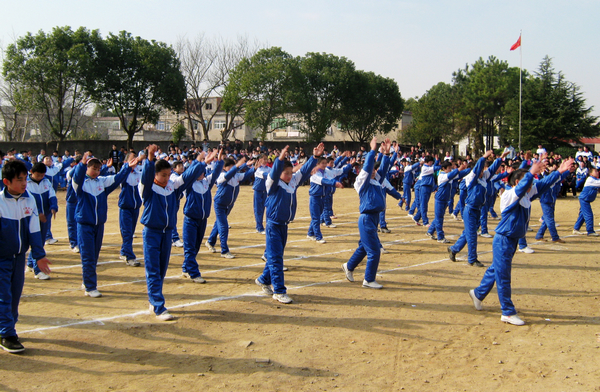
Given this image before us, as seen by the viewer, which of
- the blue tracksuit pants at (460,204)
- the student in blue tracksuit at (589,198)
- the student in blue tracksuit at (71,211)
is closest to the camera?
the student in blue tracksuit at (71,211)

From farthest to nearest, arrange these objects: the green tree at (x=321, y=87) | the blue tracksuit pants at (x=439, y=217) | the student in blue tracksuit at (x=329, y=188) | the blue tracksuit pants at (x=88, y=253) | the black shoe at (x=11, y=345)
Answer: the green tree at (x=321, y=87)
the student in blue tracksuit at (x=329, y=188)
the blue tracksuit pants at (x=439, y=217)
the blue tracksuit pants at (x=88, y=253)
the black shoe at (x=11, y=345)

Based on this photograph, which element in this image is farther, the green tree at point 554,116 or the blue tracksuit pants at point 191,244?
the green tree at point 554,116

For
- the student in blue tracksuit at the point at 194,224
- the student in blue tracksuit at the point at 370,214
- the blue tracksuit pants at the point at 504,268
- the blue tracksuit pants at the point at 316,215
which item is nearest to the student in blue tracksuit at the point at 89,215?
the student in blue tracksuit at the point at 194,224

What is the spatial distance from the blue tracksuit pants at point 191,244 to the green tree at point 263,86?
29442 millimetres

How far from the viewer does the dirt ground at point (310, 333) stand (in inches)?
187

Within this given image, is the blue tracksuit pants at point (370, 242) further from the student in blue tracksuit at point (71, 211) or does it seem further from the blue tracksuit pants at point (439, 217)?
the student in blue tracksuit at point (71, 211)

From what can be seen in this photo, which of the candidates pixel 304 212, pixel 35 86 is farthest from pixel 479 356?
pixel 35 86

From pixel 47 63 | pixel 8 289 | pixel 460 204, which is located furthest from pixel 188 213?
pixel 47 63

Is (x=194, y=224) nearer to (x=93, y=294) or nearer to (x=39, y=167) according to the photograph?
(x=93, y=294)

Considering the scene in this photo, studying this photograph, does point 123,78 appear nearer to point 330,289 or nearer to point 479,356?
point 330,289

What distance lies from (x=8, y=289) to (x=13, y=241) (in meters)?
0.54

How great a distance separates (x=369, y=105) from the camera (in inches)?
1740

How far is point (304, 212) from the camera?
56.9 ft

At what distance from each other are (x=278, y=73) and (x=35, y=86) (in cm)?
1690
